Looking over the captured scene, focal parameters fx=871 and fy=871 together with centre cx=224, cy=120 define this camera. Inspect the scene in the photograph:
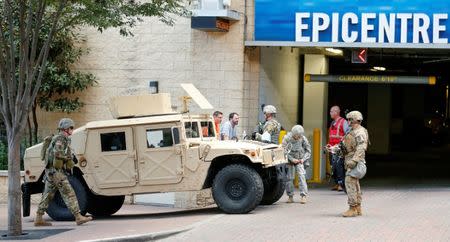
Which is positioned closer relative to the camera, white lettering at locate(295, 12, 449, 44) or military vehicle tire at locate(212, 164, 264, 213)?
military vehicle tire at locate(212, 164, 264, 213)

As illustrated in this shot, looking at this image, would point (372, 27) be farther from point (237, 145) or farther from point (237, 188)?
point (237, 188)

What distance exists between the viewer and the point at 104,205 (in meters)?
15.9

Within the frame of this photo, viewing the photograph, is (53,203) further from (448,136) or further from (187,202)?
(448,136)

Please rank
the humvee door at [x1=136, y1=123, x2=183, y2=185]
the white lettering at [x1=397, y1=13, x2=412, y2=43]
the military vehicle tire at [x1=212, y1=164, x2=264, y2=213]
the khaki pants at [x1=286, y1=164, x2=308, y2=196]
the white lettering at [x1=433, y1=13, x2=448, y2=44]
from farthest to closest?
the white lettering at [x1=397, y1=13, x2=412, y2=43] < the white lettering at [x1=433, y1=13, x2=448, y2=44] < the khaki pants at [x1=286, y1=164, x2=308, y2=196] < the humvee door at [x1=136, y1=123, x2=183, y2=185] < the military vehicle tire at [x1=212, y1=164, x2=264, y2=213]

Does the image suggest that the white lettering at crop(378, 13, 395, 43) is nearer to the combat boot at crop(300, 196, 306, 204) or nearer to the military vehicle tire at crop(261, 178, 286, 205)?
the combat boot at crop(300, 196, 306, 204)

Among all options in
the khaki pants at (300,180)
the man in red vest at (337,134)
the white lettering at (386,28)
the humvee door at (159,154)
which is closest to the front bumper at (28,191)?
the humvee door at (159,154)

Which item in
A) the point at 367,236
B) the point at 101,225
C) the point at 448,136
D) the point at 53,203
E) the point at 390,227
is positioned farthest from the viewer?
the point at 448,136

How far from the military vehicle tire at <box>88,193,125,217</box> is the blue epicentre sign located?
Answer: 4733 mm

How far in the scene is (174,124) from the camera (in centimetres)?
1465

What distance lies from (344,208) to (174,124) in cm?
342

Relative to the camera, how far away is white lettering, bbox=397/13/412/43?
17672 millimetres

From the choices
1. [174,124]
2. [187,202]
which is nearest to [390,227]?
[174,124]

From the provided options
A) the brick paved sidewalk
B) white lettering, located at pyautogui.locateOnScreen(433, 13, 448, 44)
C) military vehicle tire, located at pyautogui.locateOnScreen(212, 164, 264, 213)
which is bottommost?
the brick paved sidewalk

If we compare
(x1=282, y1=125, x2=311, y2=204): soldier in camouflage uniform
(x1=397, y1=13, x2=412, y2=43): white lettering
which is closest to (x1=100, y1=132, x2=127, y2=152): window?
(x1=282, y1=125, x2=311, y2=204): soldier in camouflage uniform
